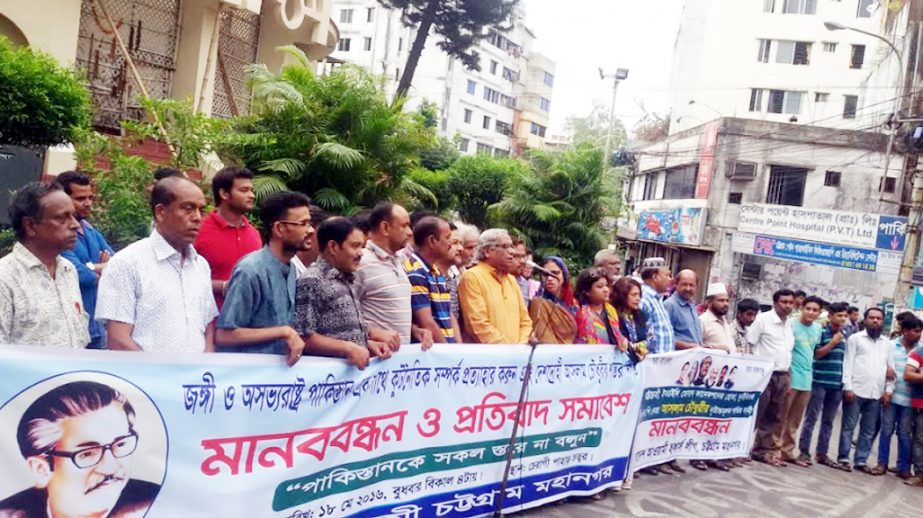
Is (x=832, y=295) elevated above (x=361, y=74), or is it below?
below

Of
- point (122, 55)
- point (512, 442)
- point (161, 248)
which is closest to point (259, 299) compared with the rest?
point (161, 248)

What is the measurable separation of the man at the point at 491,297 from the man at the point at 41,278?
8.74 ft

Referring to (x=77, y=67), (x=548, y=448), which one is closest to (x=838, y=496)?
(x=548, y=448)

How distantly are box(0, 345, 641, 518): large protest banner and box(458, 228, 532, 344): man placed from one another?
0.32 m

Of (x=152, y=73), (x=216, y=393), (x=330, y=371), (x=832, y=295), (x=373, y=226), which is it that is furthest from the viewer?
(x=832, y=295)

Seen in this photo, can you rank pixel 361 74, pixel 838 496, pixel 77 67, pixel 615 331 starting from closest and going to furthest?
pixel 615 331 < pixel 838 496 < pixel 361 74 < pixel 77 67

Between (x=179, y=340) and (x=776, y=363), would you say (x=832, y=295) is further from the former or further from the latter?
(x=179, y=340)

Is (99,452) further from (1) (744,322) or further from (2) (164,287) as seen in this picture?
(1) (744,322)

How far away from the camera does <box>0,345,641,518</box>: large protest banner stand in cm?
318

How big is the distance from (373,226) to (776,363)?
5.14 metres

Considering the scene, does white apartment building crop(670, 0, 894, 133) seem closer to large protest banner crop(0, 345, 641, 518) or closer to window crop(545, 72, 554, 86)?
window crop(545, 72, 554, 86)

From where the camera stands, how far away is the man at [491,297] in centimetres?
571

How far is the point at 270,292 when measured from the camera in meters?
4.02

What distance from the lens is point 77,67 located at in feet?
46.2
